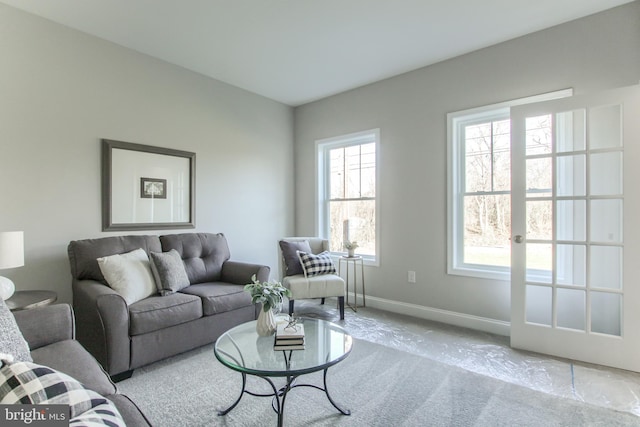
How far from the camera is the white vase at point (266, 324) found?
193 cm

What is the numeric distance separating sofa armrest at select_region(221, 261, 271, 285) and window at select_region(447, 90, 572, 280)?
6.32 ft

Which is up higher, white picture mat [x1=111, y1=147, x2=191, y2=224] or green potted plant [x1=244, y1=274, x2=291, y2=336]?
white picture mat [x1=111, y1=147, x2=191, y2=224]

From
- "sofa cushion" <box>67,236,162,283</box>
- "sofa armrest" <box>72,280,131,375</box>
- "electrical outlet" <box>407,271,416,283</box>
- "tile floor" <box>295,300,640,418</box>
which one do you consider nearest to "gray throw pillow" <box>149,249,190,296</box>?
"sofa cushion" <box>67,236,162,283</box>

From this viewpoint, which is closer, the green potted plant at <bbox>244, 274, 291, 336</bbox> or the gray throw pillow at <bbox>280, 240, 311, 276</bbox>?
the green potted plant at <bbox>244, 274, 291, 336</bbox>

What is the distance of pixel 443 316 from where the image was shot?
11.0 feet

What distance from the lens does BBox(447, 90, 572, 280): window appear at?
3.13 metres

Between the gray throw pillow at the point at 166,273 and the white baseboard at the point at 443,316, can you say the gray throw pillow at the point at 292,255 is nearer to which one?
the white baseboard at the point at 443,316

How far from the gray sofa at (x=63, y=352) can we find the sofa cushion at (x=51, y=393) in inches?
7.3

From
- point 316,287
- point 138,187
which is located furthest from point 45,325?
point 316,287

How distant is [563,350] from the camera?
2.50 m

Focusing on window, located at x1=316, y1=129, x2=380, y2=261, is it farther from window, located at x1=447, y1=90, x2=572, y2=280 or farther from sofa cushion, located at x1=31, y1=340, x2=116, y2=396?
sofa cushion, located at x1=31, y1=340, x2=116, y2=396

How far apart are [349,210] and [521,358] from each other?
2.50 meters

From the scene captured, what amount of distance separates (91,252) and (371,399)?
2400 millimetres

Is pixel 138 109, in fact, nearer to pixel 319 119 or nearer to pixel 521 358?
pixel 319 119
